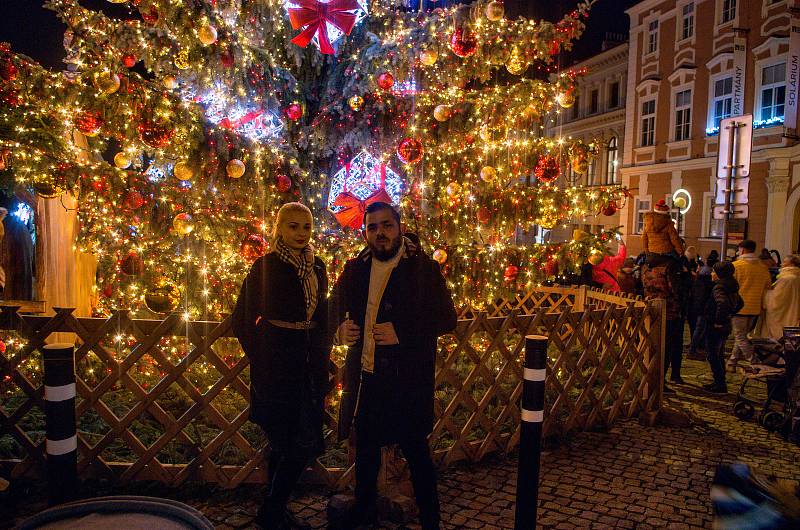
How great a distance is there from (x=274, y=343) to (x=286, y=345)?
69 millimetres

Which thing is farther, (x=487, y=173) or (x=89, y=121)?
(x=487, y=173)

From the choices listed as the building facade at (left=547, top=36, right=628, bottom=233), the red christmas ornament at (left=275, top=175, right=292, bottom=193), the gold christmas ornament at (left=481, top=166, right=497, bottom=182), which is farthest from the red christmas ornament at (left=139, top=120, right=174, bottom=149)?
the building facade at (left=547, top=36, right=628, bottom=233)

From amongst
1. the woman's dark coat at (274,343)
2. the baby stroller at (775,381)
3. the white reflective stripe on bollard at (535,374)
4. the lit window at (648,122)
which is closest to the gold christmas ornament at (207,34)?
the woman's dark coat at (274,343)

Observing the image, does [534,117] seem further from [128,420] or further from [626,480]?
[128,420]

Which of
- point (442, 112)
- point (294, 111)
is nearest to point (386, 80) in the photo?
point (442, 112)

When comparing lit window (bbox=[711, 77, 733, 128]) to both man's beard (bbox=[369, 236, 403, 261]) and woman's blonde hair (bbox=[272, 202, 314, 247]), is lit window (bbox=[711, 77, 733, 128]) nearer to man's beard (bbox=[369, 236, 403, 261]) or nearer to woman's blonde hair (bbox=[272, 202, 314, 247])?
man's beard (bbox=[369, 236, 403, 261])

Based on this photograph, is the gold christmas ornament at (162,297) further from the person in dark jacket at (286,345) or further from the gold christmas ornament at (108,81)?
the person in dark jacket at (286,345)

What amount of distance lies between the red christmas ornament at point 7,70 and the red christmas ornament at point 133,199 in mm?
1284

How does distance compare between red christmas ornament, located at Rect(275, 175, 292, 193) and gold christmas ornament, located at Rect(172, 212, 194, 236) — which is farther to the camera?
red christmas ornament, located at Rect(275, 175, 292, 193)

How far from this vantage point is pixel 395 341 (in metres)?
2.92

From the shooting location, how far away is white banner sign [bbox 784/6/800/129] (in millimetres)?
18250

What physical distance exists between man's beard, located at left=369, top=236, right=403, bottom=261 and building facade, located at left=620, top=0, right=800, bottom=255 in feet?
68.7

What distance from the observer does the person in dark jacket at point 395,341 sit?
2.95 metres

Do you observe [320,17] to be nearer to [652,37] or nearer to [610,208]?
[610,208]
